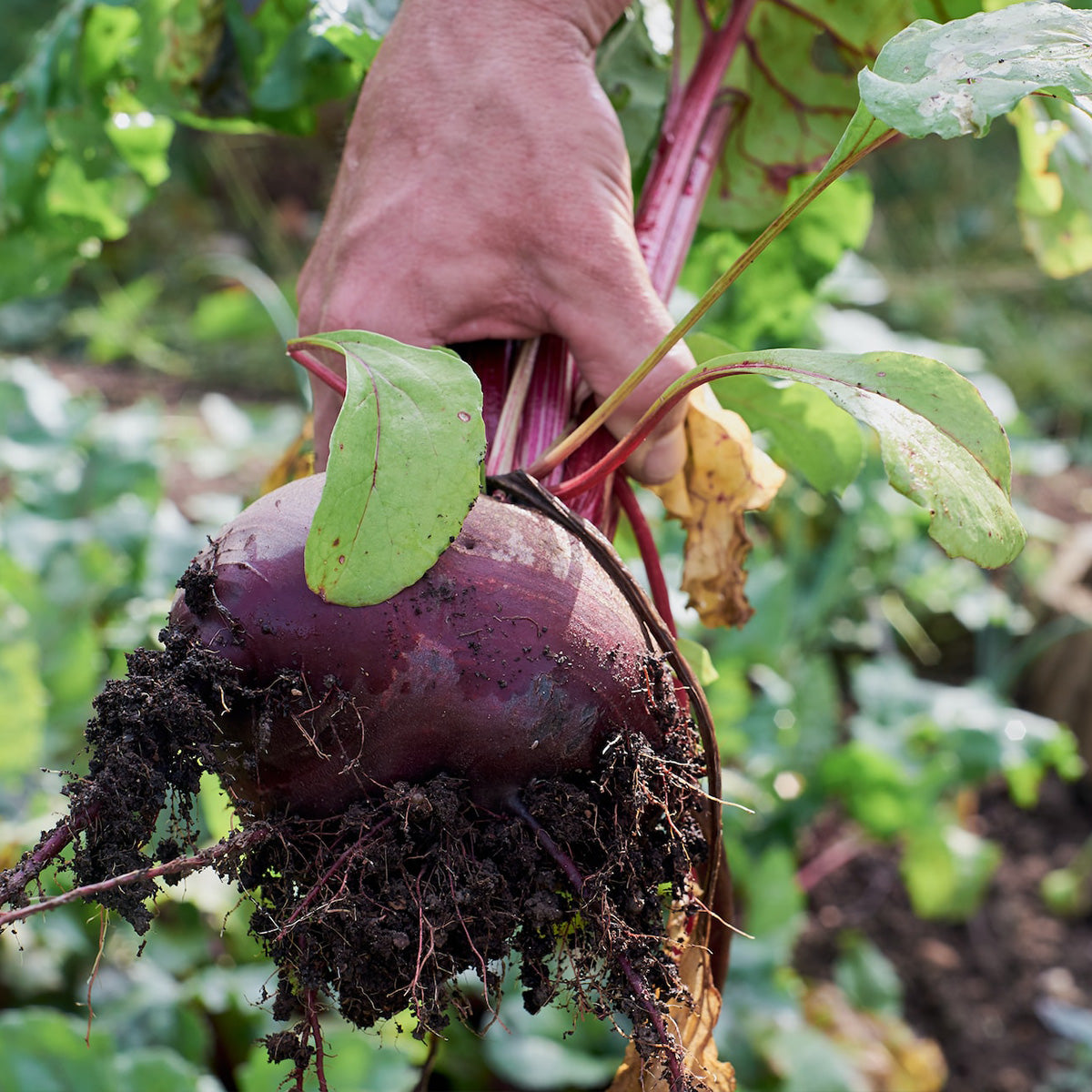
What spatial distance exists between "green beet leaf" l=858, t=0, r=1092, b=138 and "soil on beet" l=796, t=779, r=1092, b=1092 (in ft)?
7.60

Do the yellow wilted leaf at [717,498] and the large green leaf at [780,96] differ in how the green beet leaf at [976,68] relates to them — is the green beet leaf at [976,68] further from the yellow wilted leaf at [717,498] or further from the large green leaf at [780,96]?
the large green leaf at [780,96]

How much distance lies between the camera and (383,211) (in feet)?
3.34

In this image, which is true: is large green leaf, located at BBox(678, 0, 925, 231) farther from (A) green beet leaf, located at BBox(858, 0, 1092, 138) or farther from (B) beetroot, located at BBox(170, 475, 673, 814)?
(B) beetroot, located at BBox(170, 475, 673, 814)

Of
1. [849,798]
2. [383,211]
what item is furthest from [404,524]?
[849,798]

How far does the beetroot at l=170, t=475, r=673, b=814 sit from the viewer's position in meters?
0.84

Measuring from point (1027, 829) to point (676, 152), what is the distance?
2804 mm

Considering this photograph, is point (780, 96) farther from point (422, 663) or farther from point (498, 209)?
point (422, 663)

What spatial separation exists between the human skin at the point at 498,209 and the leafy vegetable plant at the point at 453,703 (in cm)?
12

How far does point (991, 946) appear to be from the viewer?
2836 mm

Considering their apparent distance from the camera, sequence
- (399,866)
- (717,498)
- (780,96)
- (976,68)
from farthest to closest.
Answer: (780,96) → (717,498) → (399,866) → (976,68)

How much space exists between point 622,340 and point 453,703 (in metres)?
0.38

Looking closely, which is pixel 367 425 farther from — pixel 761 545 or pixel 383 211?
pixel 761 545

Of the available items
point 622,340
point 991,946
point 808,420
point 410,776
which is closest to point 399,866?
point 410,776

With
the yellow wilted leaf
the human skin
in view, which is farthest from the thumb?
the yellow wilted leaf
